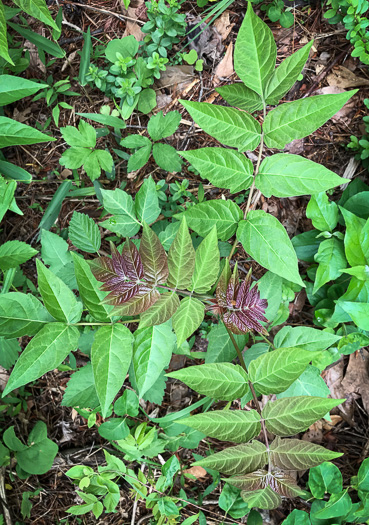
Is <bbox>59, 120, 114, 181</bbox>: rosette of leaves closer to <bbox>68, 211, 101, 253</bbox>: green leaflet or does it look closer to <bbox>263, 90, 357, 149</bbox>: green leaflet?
<bbox>68, 211, 101, 253</bbox>: green leaflet

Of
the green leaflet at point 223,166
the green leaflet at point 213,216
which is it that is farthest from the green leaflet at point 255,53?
the green leaflet at point 213,216

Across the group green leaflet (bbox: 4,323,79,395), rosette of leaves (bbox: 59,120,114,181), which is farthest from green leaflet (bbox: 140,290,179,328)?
rosette of leaves (bbox: 59,120,114,181)

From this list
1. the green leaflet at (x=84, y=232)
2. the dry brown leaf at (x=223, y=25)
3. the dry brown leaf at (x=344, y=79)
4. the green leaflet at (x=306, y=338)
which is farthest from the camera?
the dry brown leaf at (x=223, y=25)

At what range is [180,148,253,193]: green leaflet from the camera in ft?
4.84

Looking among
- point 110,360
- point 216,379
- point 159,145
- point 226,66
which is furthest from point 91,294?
point 226,66

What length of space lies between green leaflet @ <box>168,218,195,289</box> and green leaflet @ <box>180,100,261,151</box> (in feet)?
1.37

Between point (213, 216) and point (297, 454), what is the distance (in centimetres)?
91

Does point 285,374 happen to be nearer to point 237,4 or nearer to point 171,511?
point 171,511

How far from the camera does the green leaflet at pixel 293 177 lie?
140 cm

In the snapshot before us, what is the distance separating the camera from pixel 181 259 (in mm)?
1318

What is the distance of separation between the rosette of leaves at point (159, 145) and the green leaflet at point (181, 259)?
1.07 meters

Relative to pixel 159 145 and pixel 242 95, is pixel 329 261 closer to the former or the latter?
pixel 242 95

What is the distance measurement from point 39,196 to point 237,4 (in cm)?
180

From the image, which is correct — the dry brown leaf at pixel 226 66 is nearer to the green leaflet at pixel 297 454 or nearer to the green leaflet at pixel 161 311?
the green leaflet at pixel 161 311
